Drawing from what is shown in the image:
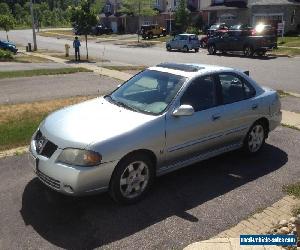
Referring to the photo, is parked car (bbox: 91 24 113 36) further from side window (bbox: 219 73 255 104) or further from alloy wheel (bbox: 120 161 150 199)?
alloy wheel (bbox: 120 161 150 199)

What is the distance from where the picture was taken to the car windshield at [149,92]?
6039 millimetres

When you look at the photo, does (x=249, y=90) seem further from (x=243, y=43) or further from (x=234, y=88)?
(x=243, y=43)

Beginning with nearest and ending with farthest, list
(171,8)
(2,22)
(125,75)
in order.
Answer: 1. (125,75)
2. (2,22)
3. (171,8)

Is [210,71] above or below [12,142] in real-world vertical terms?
above

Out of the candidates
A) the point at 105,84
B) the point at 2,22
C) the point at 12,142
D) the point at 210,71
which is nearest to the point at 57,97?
the point at 105,84

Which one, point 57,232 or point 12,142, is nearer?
point 57,232

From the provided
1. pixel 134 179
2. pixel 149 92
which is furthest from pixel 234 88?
pixel 134 179

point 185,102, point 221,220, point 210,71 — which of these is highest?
point 210,71

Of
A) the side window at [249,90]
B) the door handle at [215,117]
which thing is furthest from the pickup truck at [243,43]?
the door handle at [215,117]

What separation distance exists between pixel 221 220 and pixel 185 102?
→ 1867 mm

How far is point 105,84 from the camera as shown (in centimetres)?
1644

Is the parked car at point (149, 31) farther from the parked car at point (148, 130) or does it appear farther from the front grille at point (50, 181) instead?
the front grille at point (50, 181)

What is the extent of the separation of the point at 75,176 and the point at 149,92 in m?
2.07

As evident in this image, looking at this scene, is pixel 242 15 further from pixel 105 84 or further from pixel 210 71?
pixel 210 71
